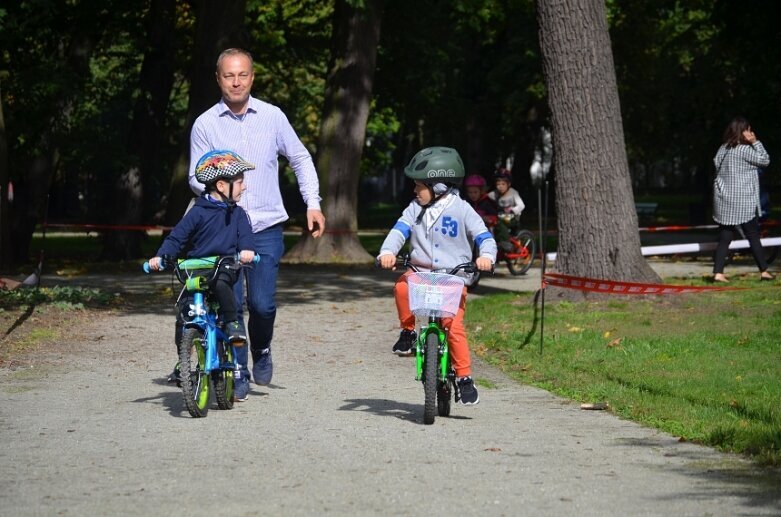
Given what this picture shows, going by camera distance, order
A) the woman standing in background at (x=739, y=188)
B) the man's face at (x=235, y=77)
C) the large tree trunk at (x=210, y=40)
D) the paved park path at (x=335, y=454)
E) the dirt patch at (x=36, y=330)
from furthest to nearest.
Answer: the large tree trunk at (x=210, y=40), the woman standing in background at (x=739, y=188), the dirt patch at (x=36, y=330), the man's face at (x=235, y=77), the paved park path at (x=335, y=454)

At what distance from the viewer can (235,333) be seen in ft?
29.2

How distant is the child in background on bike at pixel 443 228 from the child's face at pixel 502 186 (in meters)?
12.5

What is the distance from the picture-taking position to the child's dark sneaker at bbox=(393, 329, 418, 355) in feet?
28.6

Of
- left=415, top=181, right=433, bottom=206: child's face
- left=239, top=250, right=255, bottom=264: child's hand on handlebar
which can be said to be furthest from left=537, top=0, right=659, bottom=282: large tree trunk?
left=239, top=250, right=255, bottom=264: child's hand on handlebar

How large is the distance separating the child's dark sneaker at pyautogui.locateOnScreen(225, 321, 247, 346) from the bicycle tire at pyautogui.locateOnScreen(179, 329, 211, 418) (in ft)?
0.95

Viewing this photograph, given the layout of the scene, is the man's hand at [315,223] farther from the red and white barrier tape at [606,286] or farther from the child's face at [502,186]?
the child's face at [502,186]

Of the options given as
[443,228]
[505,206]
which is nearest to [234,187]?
[443,228]

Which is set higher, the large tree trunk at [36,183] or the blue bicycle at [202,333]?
the large tree trunk at [36,183]

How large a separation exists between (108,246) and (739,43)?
14187mm

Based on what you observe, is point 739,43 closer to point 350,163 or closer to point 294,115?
point 350,163

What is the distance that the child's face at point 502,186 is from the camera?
21.1 meters

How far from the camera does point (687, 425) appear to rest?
8195 mm

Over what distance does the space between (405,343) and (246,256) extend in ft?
3.49

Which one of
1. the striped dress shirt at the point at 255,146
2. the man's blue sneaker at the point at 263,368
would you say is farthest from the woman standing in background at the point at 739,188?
the striped dress shirt at the point at 255,146
